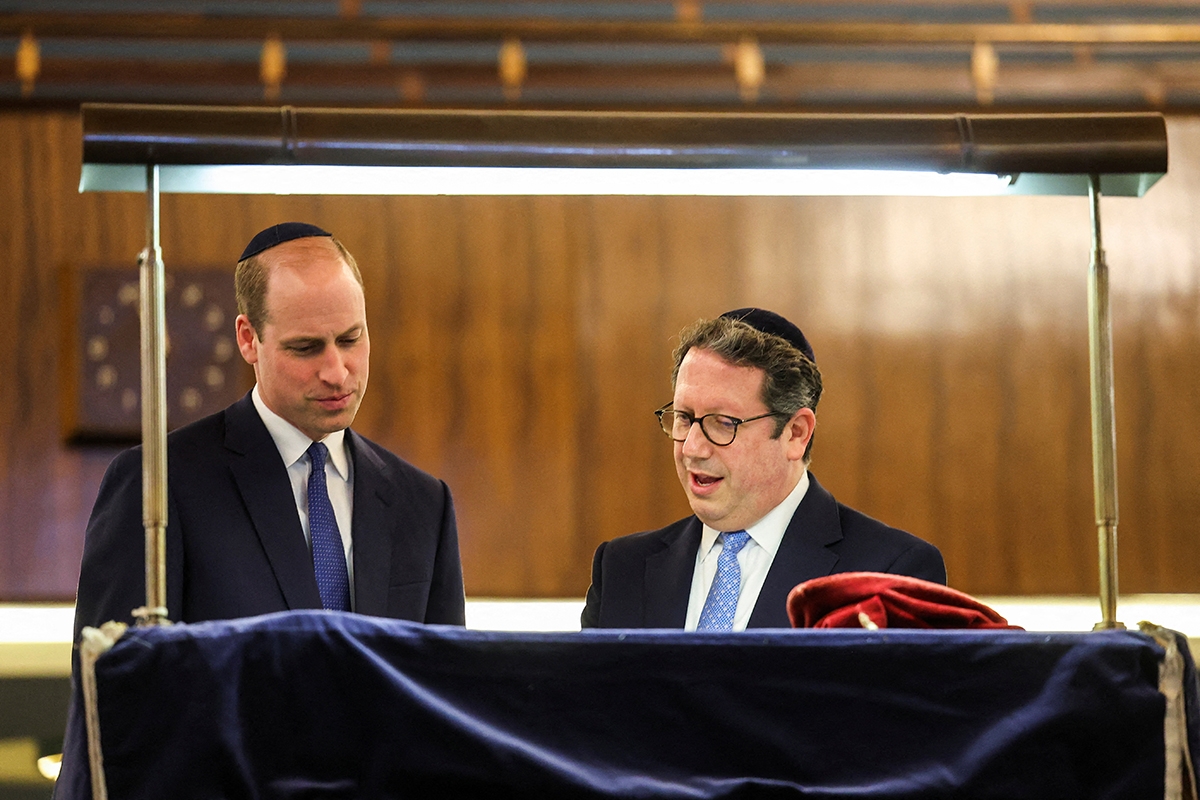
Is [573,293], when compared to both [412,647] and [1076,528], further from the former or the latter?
[412,647]

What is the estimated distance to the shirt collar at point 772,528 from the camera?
7.07ft

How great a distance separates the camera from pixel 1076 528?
16.3ft

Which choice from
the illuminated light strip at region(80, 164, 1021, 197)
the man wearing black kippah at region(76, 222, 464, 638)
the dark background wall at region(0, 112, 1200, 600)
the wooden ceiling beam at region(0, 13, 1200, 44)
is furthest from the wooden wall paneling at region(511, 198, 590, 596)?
the illuminated light strip at region(80, 164, 1021, 197)

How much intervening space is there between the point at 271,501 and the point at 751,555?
79cm

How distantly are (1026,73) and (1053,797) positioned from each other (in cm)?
436

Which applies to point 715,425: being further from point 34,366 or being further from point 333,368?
point 34,366

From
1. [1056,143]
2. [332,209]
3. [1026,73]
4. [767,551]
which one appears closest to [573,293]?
[332,209]

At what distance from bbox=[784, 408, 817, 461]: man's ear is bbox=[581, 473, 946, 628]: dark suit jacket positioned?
0.07 m

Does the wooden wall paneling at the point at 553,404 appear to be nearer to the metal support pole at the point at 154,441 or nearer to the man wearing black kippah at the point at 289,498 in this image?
the man wearing black kippah at the point at 289,498

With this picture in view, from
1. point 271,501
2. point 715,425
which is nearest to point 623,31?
point 715,425

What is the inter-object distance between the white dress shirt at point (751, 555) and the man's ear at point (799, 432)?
0.06m

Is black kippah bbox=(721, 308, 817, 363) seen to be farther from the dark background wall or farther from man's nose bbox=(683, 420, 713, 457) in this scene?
the dark background wall

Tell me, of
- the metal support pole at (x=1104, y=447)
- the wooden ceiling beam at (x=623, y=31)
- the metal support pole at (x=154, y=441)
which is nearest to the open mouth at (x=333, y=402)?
the metal support pole at (x=154, y=441)

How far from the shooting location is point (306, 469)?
7.13ft
